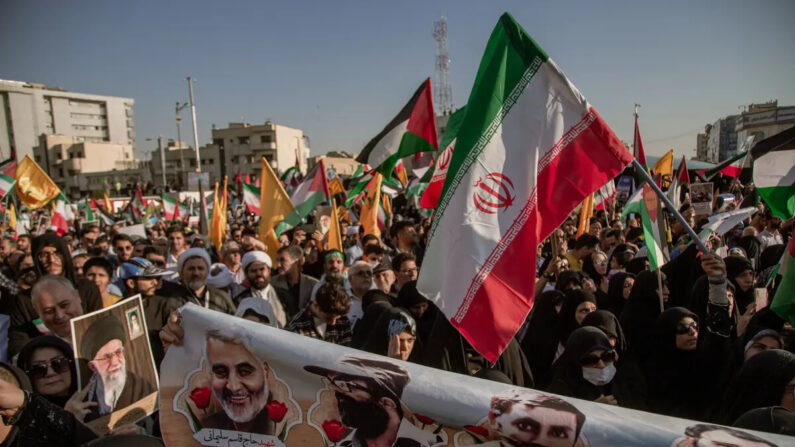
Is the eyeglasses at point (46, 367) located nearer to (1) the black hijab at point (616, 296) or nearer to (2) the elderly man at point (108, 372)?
(2) the elderly man at point (108, 372)

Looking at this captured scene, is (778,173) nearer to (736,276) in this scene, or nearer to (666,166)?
(736,276)

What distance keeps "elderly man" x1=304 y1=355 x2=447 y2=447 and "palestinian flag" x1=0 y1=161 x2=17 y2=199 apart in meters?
11.2

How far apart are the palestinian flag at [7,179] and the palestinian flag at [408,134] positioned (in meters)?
8.48

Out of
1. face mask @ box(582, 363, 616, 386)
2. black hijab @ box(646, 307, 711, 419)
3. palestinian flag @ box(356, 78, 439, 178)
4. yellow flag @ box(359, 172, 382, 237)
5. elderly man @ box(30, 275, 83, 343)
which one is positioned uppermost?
palestinian flag @ box(356, 78, 439, 178)

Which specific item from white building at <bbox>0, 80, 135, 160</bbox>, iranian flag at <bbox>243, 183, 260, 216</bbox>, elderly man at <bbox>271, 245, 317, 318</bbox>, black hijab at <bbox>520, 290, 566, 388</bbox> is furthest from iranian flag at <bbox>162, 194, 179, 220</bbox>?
white building at <bbox>0, 80, 135, 160</bbox>

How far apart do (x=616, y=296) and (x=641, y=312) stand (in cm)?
74

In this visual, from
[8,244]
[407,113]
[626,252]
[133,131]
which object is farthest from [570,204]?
[133,131]

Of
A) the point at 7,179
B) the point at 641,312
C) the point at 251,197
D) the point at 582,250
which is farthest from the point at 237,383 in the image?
the point at 7,179

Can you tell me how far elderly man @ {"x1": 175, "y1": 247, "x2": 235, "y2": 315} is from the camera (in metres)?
4.34

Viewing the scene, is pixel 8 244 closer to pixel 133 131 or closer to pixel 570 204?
pixel 570 204

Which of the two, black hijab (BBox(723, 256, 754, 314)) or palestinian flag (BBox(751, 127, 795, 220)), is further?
black hijab (BBox(723, 256, 754, 314))

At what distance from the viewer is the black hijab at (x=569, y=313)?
13.2 feet

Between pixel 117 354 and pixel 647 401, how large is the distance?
3.27 meters

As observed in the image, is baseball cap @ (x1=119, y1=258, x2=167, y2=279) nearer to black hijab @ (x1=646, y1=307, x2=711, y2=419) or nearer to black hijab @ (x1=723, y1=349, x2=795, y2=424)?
black hijab @ (x1=646, y1=307, x2=711, y2=419)
